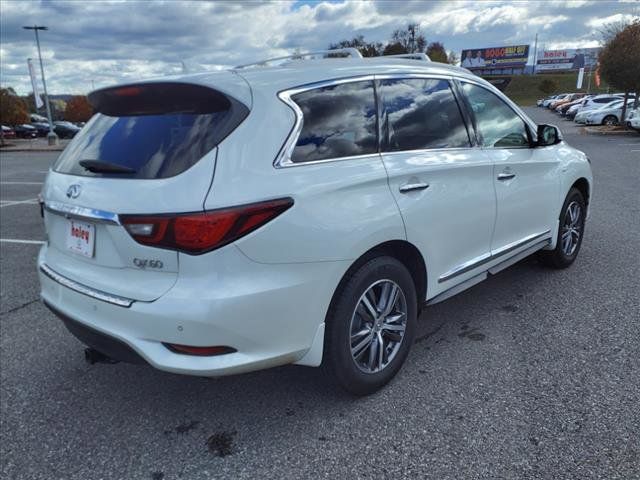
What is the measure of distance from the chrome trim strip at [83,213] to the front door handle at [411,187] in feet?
4.73

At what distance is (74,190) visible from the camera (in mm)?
2535

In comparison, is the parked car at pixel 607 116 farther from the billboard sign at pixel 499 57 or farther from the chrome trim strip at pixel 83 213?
the billboard sign at pixel 499 57

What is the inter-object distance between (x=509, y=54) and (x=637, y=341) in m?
102

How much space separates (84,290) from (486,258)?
2546mm

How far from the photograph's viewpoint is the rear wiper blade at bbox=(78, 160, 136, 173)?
7.83ft

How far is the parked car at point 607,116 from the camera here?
27312 millimetres

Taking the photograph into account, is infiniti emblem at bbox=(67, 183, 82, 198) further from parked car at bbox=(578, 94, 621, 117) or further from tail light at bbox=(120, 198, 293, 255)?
parked car at bbox=(578, 94, 621, 117)

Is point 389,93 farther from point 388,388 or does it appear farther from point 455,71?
point 388,388

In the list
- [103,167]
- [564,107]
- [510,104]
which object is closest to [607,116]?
[564,107]

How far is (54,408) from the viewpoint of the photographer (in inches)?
116

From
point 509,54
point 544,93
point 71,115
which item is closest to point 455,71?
point 71,115

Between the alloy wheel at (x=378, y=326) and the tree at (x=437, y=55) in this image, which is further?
the tree at (x=437, y=55)

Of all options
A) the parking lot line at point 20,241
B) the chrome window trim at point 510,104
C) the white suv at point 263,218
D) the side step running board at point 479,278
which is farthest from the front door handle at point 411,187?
the parking lot line at point 20,241

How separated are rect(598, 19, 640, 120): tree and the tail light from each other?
26.2 metres
